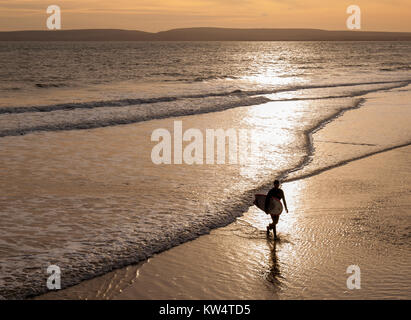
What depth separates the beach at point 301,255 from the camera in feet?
22.4

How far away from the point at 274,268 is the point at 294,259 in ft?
1.65

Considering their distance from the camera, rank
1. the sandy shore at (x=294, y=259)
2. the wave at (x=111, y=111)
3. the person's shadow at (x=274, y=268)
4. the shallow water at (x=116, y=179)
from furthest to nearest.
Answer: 1. the wave at (x=111, y=111)
2. the shallow water at (x=116, y=179)
3. the person's shadow at (x=274, y=268)
4. the sandy shore at (x=294, y=259)

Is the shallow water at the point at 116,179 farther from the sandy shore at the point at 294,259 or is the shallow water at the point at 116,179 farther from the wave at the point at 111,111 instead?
the sandy shore at the point at 294,259

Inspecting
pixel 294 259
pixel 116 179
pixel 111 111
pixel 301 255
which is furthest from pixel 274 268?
pixel 111 111

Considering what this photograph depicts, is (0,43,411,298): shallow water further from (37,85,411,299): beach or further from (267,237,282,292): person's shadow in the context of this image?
(267,237,282,292): person's shadow

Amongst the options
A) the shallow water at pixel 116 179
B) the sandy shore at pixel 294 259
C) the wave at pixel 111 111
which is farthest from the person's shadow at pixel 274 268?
the wave at pixel 111 111

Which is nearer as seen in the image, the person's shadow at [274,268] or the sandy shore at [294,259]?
the sandy shore at [294,259]

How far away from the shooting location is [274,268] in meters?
7.54

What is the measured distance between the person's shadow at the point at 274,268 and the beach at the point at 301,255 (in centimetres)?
1

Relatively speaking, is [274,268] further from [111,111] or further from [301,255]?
[111,111]

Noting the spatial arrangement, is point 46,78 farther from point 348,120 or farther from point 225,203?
point 225,203

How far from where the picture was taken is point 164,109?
86.6 feet
